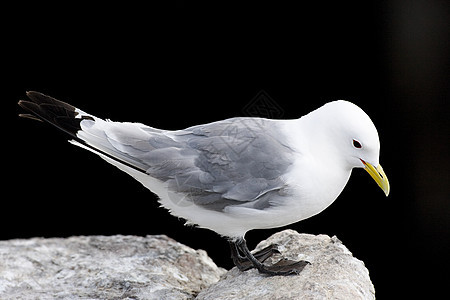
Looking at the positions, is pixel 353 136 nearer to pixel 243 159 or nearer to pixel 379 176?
pixel 379 176

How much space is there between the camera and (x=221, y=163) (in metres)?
3.57

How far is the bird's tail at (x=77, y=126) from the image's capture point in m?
3.66

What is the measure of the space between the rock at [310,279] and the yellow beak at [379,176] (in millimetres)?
476

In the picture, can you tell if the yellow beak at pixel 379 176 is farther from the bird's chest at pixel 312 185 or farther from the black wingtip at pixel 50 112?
the black wingtip at pixel 50 112

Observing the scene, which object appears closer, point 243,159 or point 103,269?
point 243,159

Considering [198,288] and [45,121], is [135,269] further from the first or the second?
[45,121]

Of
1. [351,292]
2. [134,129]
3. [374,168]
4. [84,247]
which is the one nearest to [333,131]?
[374,168]

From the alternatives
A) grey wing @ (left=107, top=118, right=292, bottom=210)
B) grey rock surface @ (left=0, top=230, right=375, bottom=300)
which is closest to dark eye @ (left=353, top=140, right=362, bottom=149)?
grey wing @ (left=107, top=118, right=292, bottom=210)

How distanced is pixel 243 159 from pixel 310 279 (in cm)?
71

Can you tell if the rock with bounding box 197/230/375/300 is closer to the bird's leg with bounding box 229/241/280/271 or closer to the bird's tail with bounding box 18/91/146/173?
the bird's leg with bounding box 229/241/280/271

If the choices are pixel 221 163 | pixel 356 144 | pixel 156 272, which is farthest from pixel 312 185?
pixel 156 272

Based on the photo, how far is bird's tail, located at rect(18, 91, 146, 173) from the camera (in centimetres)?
366

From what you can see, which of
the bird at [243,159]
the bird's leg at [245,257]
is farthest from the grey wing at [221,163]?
the bird's leg at [245,257]

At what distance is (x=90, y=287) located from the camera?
4.00 metres
